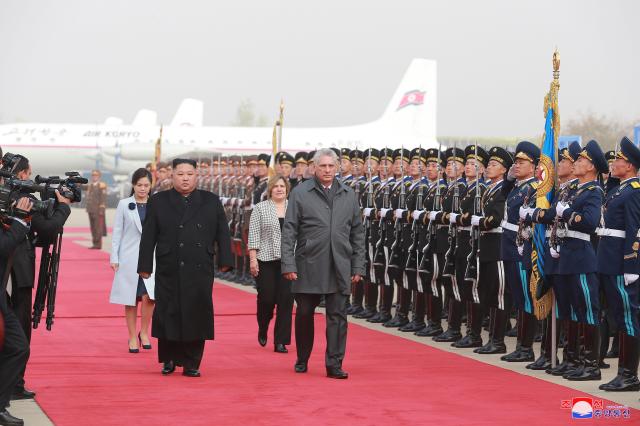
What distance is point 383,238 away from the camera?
528 inches

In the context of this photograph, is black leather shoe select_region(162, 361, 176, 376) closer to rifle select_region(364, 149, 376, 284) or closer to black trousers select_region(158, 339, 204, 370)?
black trousers select_region(158, 339, 204, 370)

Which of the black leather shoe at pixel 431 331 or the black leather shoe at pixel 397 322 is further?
the black leather shoe at pixel 397 322

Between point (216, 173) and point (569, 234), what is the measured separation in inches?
542

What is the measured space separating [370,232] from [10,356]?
705 centimetres

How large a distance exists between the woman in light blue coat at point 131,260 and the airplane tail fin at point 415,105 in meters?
47.7

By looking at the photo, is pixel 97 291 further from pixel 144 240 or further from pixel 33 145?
pixel 33 145

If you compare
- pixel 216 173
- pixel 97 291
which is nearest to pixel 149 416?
pixel 97 291

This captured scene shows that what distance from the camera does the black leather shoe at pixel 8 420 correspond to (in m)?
→ 7.20

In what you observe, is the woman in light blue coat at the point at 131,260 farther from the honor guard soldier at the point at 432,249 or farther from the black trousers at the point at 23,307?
the honor guard soldier at the point at 432,249

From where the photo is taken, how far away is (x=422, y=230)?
Answer: 40.9 feet

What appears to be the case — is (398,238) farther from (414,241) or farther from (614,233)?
(614,233)

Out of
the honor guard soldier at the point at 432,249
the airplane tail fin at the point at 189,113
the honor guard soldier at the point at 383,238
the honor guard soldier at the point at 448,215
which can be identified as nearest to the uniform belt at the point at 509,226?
the honor guard soldier at the point at 448,215

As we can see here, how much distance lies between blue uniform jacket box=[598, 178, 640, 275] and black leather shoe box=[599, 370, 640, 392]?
2.33 feet

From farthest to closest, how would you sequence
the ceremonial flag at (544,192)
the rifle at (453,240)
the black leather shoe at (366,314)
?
the black leather shoe at (366,314)
the rifle at (453,240)
the ceremonial flag at (544,192)
